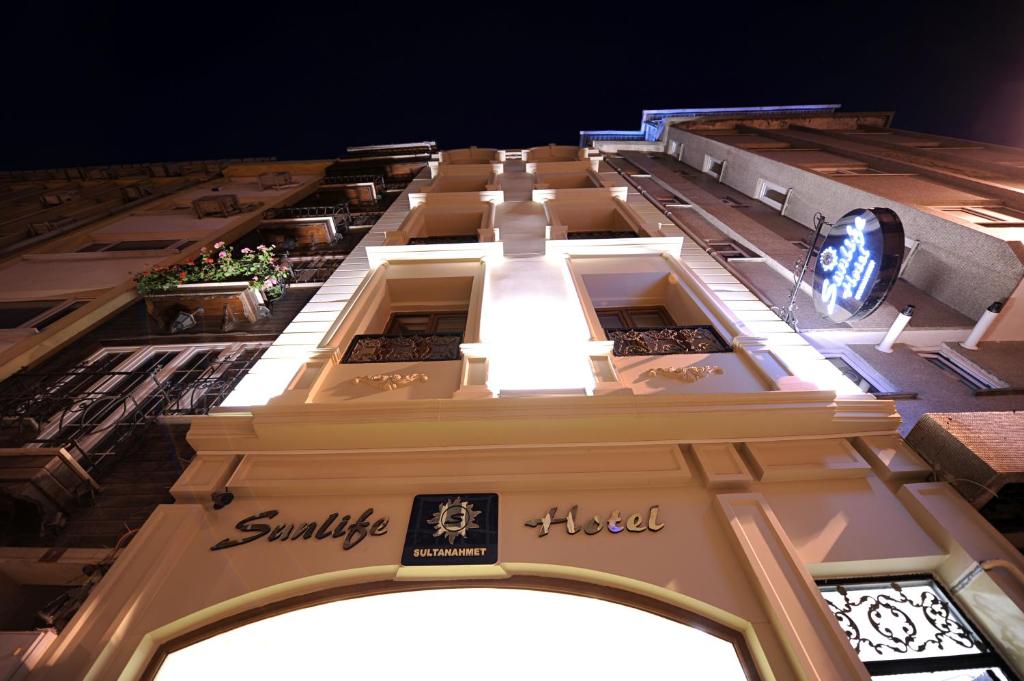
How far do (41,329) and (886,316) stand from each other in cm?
2313

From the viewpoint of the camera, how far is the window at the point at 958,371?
7.58 metres

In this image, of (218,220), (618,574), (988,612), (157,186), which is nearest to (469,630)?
(618,574)

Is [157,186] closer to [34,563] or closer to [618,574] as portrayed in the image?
[34,563]

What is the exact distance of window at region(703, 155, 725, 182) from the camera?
73.1ft

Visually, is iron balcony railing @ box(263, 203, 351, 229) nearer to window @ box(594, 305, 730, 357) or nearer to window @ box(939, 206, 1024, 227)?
window @ box(594, 305, 730, 357)

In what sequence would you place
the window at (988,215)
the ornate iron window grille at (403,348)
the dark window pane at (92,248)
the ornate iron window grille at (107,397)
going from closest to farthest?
the ornate iron window grille at (107,397)
the ornate iron window grille at (403,348)
the window at (988,215)
the dark window pane at (92,248)

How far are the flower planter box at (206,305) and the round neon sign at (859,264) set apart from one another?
14.8m

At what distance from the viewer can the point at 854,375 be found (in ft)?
26.8

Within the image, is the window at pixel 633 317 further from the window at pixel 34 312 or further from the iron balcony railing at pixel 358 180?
the iron balcony railing at pixel 358 180

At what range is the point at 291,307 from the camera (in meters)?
11.4

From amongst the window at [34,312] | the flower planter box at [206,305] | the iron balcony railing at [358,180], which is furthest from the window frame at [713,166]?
the window at [34,312]

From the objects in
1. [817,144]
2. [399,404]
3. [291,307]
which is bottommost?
[399,404]

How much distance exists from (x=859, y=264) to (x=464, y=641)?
9.63 metres

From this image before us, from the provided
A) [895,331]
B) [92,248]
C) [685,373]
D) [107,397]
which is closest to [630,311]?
[685,373]
